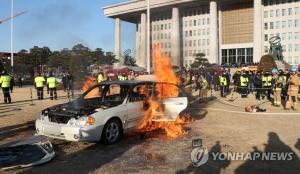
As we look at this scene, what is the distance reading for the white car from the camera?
294 inches

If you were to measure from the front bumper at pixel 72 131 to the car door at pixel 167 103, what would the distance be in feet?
5.93

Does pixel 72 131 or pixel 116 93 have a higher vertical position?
pixel 116 93

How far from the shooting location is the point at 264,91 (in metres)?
20.5

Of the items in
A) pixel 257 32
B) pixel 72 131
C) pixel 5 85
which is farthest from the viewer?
pixel 257 32

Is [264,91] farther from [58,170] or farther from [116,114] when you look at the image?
[58,170]

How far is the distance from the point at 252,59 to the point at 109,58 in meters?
31.6

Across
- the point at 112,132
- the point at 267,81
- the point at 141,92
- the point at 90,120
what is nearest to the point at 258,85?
the point at 267,81

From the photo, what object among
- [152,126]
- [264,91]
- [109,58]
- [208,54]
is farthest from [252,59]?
[152,126]

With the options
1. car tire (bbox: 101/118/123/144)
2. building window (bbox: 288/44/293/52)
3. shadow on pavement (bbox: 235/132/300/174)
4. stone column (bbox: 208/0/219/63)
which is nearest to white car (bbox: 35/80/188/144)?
car tire (bbox: 101/118/123/144)

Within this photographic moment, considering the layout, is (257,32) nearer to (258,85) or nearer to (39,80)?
(258,85)

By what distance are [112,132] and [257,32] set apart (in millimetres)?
73003

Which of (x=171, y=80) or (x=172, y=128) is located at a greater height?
(x=171, y=80)

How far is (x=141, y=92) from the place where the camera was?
9062 millimetres

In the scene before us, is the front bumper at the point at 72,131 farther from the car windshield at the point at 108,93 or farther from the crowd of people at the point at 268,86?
the crowd of people at the point at 268,86
